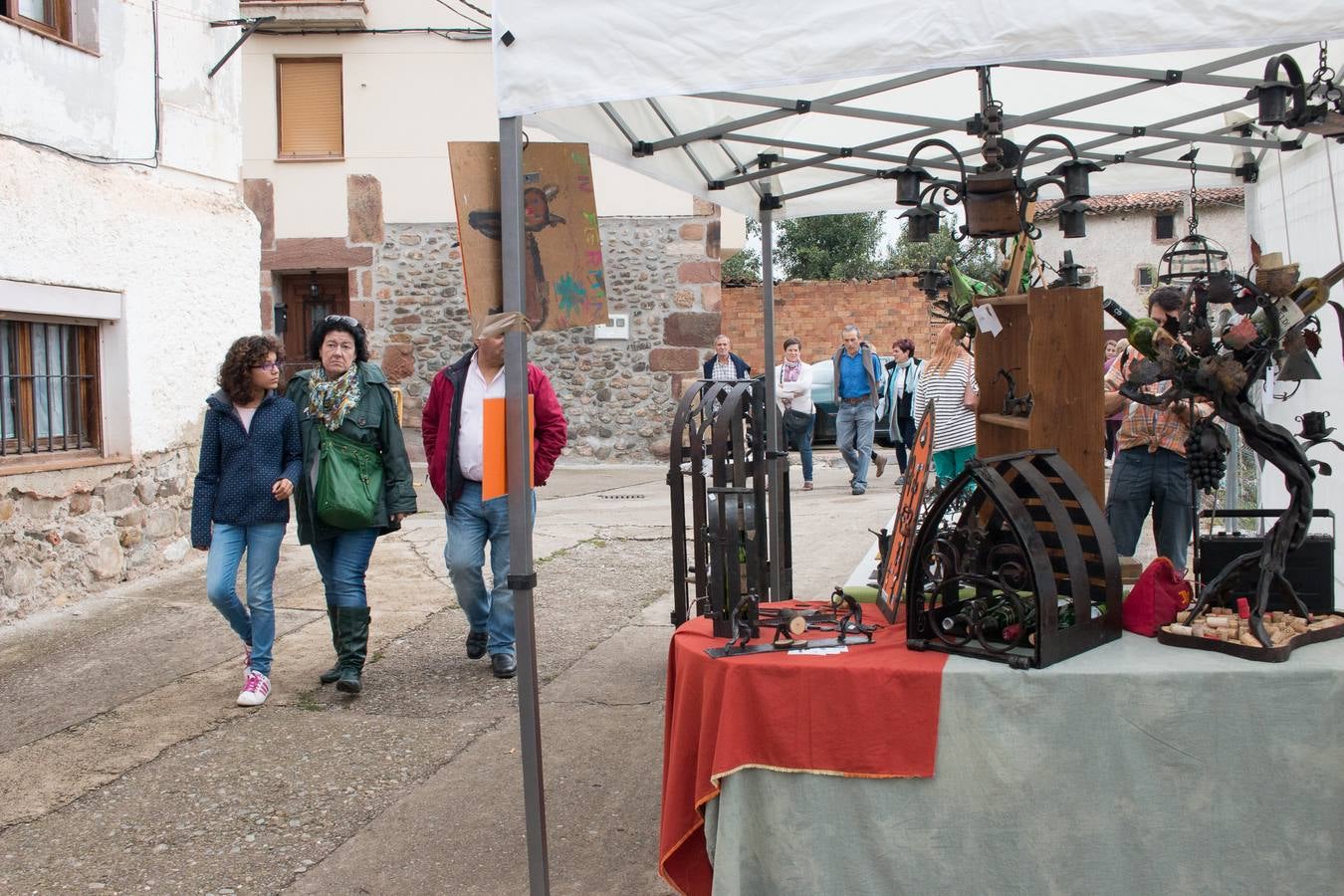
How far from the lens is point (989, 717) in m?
2.57

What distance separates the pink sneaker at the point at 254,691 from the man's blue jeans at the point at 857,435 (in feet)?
23.1

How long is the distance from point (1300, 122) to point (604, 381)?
1123 cm

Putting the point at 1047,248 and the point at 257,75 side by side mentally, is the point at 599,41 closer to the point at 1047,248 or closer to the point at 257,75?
the point at 257,75

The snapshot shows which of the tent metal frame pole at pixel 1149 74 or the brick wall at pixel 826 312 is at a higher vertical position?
the brick wall at pixel 826 312

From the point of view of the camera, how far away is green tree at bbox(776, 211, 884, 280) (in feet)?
96.7

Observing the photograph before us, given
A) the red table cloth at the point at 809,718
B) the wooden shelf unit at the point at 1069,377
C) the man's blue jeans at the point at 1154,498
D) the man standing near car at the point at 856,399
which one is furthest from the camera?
the man standing near car at the point at 856,399

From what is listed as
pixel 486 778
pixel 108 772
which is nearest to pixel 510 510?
pixel 486 778

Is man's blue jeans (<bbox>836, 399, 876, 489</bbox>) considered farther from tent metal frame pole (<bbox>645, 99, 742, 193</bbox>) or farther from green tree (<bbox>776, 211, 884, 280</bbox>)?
green tree (<bbox>776, 211, 884, 280</bbox>)

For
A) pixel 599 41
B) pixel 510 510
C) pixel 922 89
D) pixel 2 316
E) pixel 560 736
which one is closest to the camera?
pixel 599 41

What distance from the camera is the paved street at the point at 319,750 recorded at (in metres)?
3.47

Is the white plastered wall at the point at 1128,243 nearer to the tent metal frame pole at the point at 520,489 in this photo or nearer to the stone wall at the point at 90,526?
the stone wall at the point at 90,526

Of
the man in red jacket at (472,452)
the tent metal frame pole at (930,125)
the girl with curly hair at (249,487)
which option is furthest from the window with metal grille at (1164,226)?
the girl with curly hair at (249,487)

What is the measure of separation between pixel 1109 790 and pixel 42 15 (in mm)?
7028

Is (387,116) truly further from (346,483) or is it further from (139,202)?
(346,483)
